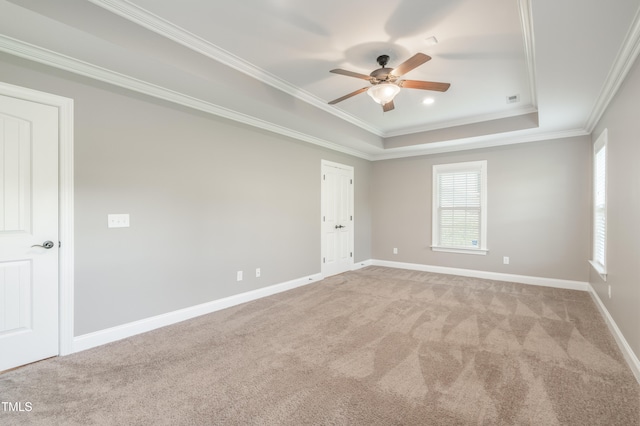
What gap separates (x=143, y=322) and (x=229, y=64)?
9.22 feet

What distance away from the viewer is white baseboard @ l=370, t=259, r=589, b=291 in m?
4.67

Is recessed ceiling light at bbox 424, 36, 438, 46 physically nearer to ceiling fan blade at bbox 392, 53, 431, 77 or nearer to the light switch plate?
ceiling fan blade at bbox 392, 53, 431, 77

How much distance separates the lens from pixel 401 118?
491cm

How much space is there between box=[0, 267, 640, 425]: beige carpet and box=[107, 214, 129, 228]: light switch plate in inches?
44.0

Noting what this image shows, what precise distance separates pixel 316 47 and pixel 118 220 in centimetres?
254

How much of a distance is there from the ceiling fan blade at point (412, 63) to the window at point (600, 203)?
108 inches

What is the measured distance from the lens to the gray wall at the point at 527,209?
15.2 feet

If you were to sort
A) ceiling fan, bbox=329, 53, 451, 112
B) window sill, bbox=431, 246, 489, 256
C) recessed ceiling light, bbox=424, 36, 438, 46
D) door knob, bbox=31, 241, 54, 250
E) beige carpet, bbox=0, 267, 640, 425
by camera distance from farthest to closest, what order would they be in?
window sill, bbox=431, 246, 489, 256 < ceiling fan, bbox=329, 53, 451, 112 < recessed ceiling light, bbox=424, 36, 438, 46 < door knob, bbox=31, 241, 54, 250 < beige carpet, bbox=0, 267, 640, 425

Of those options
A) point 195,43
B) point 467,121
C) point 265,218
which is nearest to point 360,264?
point 265,218

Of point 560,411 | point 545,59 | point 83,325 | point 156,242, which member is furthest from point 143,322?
point 545,59

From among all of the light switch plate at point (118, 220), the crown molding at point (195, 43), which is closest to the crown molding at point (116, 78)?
the crown molding at point (195, 43)

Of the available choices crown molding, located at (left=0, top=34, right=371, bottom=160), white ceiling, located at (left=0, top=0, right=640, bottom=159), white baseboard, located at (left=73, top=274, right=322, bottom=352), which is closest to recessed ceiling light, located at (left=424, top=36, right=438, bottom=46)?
white ceiling, located at (left=0, top=0, right=640, bottom=159)

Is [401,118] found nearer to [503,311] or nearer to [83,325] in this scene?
[503,311]

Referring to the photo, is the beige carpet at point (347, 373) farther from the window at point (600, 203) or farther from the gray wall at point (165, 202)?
the window at point (600, 203)
